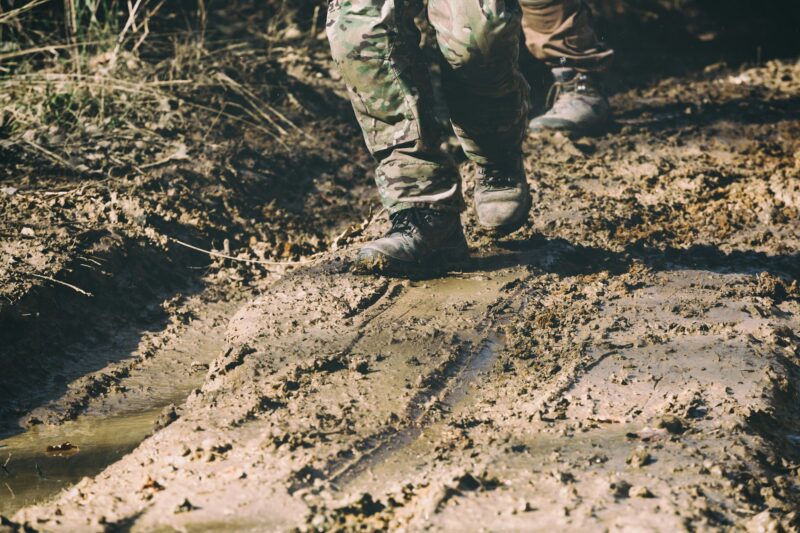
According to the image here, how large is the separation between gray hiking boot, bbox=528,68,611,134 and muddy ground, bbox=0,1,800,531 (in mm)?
474

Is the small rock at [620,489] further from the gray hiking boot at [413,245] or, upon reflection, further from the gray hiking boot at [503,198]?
the gray hiking boot at [503,198]

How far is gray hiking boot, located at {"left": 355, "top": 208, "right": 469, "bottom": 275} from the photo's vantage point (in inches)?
106

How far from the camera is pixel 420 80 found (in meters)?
2.63

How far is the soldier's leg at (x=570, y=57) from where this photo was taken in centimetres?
395

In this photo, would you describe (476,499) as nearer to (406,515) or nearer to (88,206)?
(406,515)

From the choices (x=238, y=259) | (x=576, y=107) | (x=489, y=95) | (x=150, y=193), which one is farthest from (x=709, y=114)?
(x=150, y=193)

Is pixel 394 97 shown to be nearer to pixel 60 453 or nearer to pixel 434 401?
pixel 434 401

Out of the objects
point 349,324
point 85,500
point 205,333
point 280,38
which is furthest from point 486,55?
point 280,38

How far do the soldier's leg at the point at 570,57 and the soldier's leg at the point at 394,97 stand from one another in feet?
4.64

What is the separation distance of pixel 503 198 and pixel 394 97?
60cm

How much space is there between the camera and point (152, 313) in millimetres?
2889

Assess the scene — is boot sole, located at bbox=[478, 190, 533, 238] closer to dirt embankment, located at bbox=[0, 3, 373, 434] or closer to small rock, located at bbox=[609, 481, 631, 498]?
dirt embankment, located at bbox=[0, 3, 373, 434]

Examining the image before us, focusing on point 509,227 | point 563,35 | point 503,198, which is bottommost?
point 509,227

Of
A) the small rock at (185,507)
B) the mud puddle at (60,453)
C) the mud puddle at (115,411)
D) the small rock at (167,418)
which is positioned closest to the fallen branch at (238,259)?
the mud puddle at (115,411)
